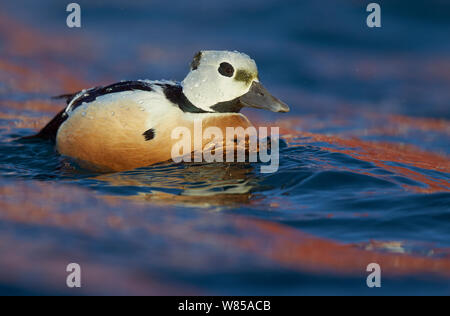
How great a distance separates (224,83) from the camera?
213 inches

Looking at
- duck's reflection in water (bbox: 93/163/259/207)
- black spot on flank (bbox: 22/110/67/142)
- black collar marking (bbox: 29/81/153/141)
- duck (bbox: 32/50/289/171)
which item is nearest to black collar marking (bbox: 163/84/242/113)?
duck (bbox: 32/50/289/171)

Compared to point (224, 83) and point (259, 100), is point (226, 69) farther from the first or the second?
point (259, 100)

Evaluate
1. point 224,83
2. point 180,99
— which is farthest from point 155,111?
point 224,83

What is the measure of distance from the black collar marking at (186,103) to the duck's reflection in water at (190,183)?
1.51 feet

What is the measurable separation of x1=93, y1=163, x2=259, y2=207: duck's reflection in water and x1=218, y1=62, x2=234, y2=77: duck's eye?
73 centimetres

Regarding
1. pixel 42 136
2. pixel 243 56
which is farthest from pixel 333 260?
pixel 42 136

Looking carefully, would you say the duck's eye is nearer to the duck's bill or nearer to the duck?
the duck

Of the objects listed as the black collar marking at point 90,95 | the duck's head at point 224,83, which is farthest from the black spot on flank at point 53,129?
the duck's head at point 224,83

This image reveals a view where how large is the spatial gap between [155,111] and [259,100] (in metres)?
0.86

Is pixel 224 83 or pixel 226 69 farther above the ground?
pixel 226 69

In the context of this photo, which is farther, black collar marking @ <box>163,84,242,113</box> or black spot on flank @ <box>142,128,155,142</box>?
black collar marking @ <box>163,84,242,113</box>

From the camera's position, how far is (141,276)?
11.3 ft

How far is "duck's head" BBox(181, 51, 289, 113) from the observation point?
5363 mm
